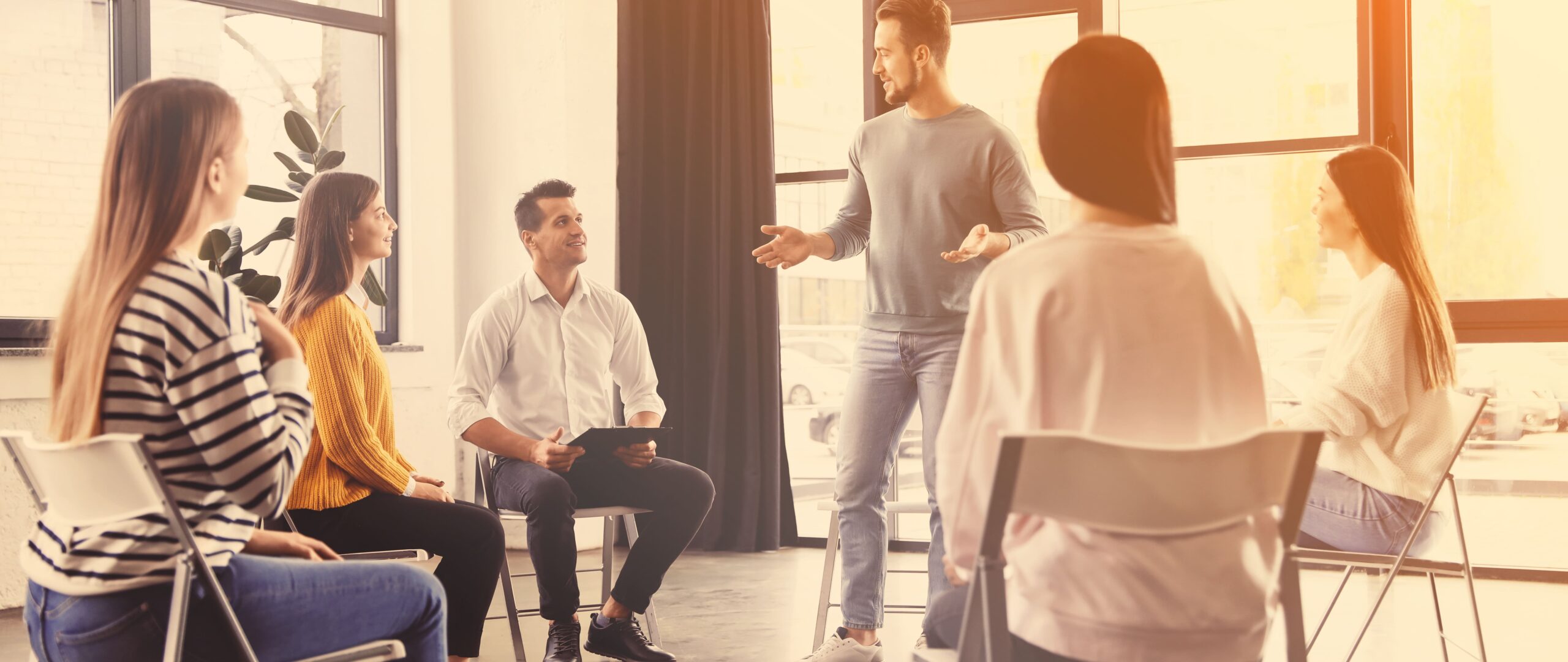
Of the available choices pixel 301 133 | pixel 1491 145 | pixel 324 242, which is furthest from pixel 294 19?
pixel 1491 145

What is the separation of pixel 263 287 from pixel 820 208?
7.56 feet

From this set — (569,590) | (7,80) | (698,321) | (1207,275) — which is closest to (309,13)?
(7,80)

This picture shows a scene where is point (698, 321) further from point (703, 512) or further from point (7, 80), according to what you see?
point (7, 80)

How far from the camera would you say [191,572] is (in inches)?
54.2

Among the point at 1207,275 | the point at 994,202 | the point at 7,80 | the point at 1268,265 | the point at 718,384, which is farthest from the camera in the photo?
the point at 718,384

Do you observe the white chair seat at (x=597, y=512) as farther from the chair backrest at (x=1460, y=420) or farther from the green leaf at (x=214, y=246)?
the chair backrest at (x=1460, y=420)

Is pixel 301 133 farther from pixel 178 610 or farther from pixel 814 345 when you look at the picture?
pixel 178 610

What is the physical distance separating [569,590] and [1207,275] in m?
1.96

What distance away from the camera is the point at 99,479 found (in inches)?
53.7

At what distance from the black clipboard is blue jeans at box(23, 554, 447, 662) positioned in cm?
112

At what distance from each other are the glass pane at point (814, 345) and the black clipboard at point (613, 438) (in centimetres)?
202

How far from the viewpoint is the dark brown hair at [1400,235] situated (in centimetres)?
225

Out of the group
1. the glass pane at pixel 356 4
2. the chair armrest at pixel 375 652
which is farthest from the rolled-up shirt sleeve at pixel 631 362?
the glass pane at pixel 356 4

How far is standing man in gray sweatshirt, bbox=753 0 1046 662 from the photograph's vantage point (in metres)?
2.71
